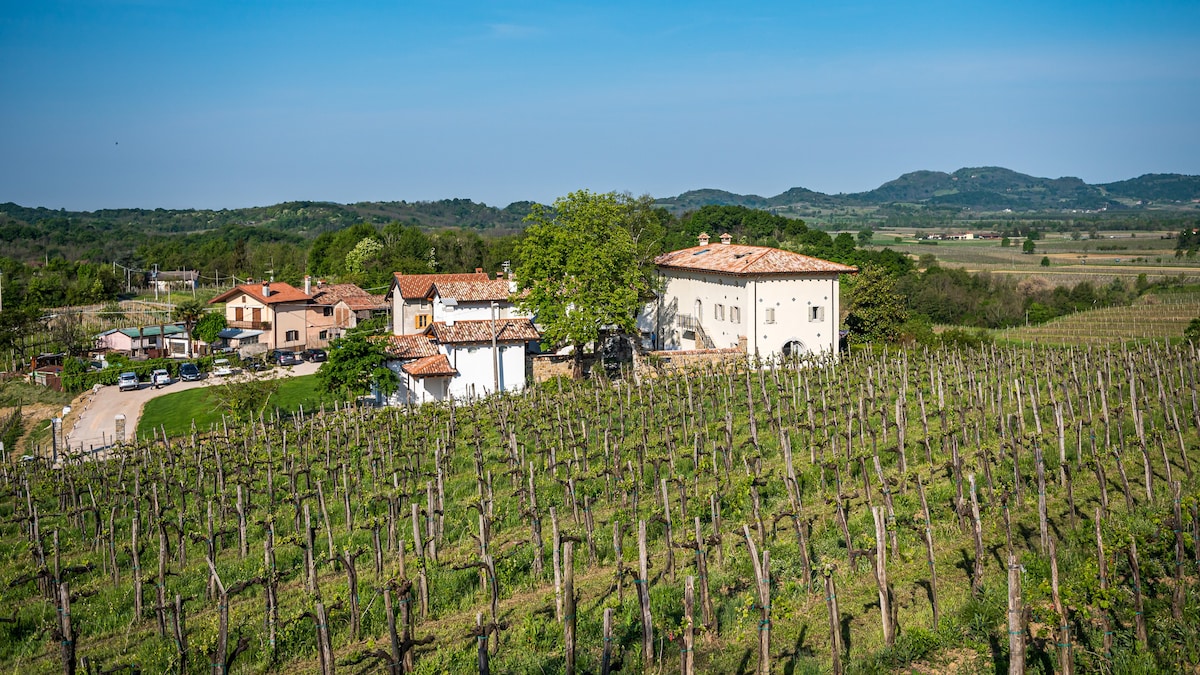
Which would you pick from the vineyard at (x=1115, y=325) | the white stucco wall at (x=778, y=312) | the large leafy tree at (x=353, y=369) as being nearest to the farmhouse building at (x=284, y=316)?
the large leafy tree at (x=353, y=369)

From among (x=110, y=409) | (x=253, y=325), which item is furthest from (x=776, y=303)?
(x=253, y=325)

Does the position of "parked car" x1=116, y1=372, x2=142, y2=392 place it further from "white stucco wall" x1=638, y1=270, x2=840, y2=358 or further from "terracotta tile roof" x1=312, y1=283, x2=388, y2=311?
"white stucco wall" x1=638, y1=270, x2=840, y2=358

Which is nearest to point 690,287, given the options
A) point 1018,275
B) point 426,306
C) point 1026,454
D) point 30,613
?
point 426,306

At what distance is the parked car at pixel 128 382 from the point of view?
4572cm

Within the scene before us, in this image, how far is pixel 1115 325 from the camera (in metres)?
54.6

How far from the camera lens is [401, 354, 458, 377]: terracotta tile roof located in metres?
36.0

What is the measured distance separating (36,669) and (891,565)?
1089 centimetres

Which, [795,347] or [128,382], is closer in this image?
[795,347]

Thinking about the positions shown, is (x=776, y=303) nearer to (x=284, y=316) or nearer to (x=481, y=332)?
(x=481, y=332)

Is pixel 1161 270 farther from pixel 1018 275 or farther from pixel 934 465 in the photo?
pixel 934 465

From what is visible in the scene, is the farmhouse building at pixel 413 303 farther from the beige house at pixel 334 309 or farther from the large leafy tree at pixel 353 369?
the large leafy tree at pixel 353 369

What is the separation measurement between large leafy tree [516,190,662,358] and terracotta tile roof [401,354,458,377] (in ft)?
13.5

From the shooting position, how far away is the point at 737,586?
502 inches

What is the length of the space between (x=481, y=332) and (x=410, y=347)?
2809 mm
